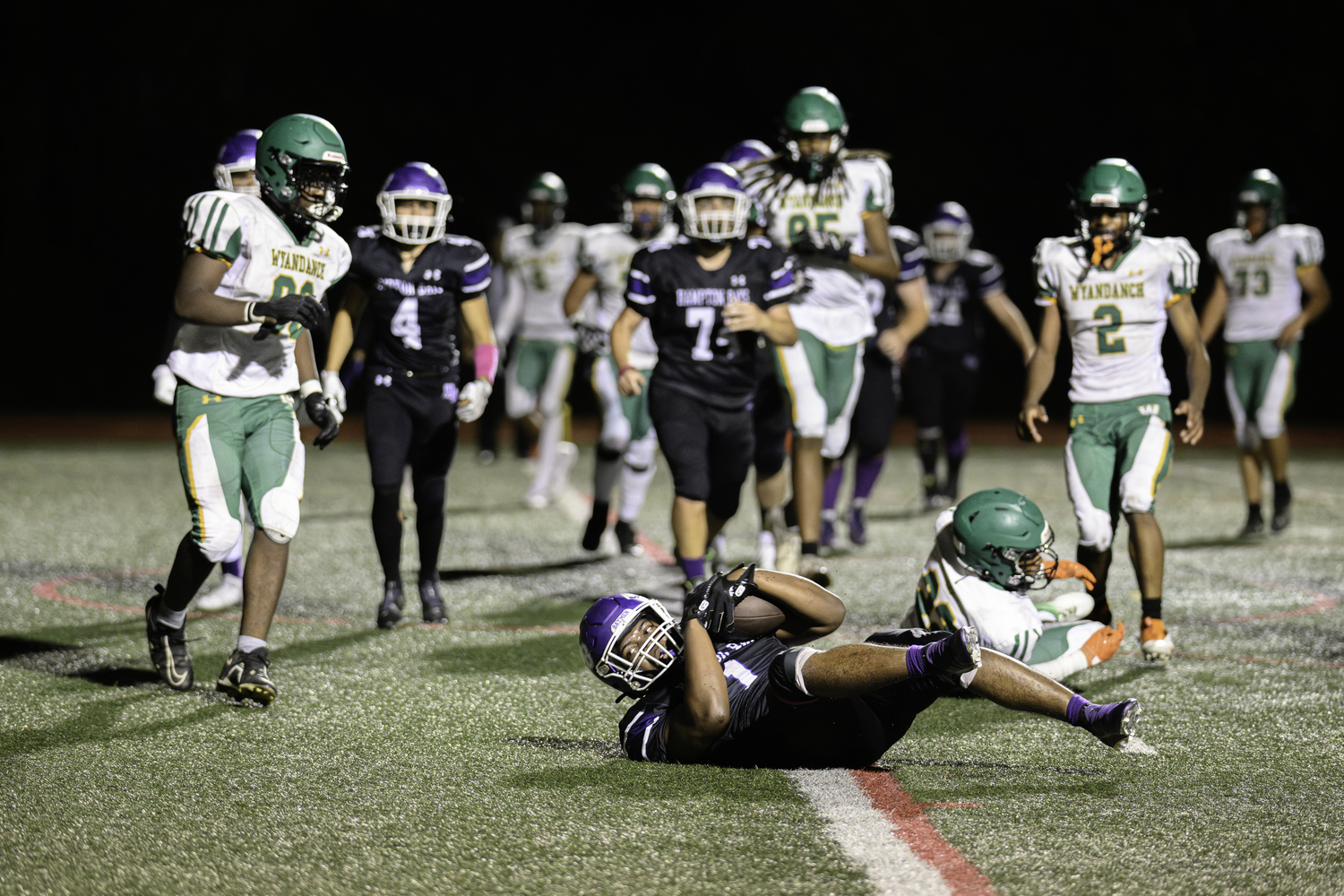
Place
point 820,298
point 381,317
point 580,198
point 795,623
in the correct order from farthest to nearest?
point 580,198
point 820,298
point 381,317
point 795,623

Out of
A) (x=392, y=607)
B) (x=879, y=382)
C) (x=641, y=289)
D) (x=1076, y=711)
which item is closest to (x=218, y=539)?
(x=392, y=607)

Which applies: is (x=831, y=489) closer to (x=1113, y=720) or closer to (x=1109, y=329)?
(x=1109, y=329)

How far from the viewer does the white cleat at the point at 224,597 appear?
5805 millimetres

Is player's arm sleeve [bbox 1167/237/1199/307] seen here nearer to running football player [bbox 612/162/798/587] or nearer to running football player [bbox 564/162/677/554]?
running football player [bbox 612/162/798/587]

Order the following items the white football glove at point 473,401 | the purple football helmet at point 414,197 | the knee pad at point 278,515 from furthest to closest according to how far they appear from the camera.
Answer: the purple football helmet at point 414,197 → the white football glove at point 473,401 → the knee pad at point 278,515

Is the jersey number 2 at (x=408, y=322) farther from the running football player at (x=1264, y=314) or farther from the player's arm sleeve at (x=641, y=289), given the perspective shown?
the running football player at (x=1264, y=314)

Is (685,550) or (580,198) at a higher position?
(580,198)

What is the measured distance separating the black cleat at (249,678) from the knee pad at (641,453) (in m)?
3.42

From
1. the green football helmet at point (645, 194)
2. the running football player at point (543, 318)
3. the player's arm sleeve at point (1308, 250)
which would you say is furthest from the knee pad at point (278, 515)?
the player's arm sleeve at point (1308, 250)

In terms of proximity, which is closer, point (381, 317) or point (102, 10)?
point (381, 317)

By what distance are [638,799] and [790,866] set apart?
53cm

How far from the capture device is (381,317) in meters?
5.54

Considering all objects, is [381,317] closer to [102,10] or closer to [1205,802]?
[1205,802]

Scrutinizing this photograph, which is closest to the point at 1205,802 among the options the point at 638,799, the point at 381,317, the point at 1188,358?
the point at 638,799
